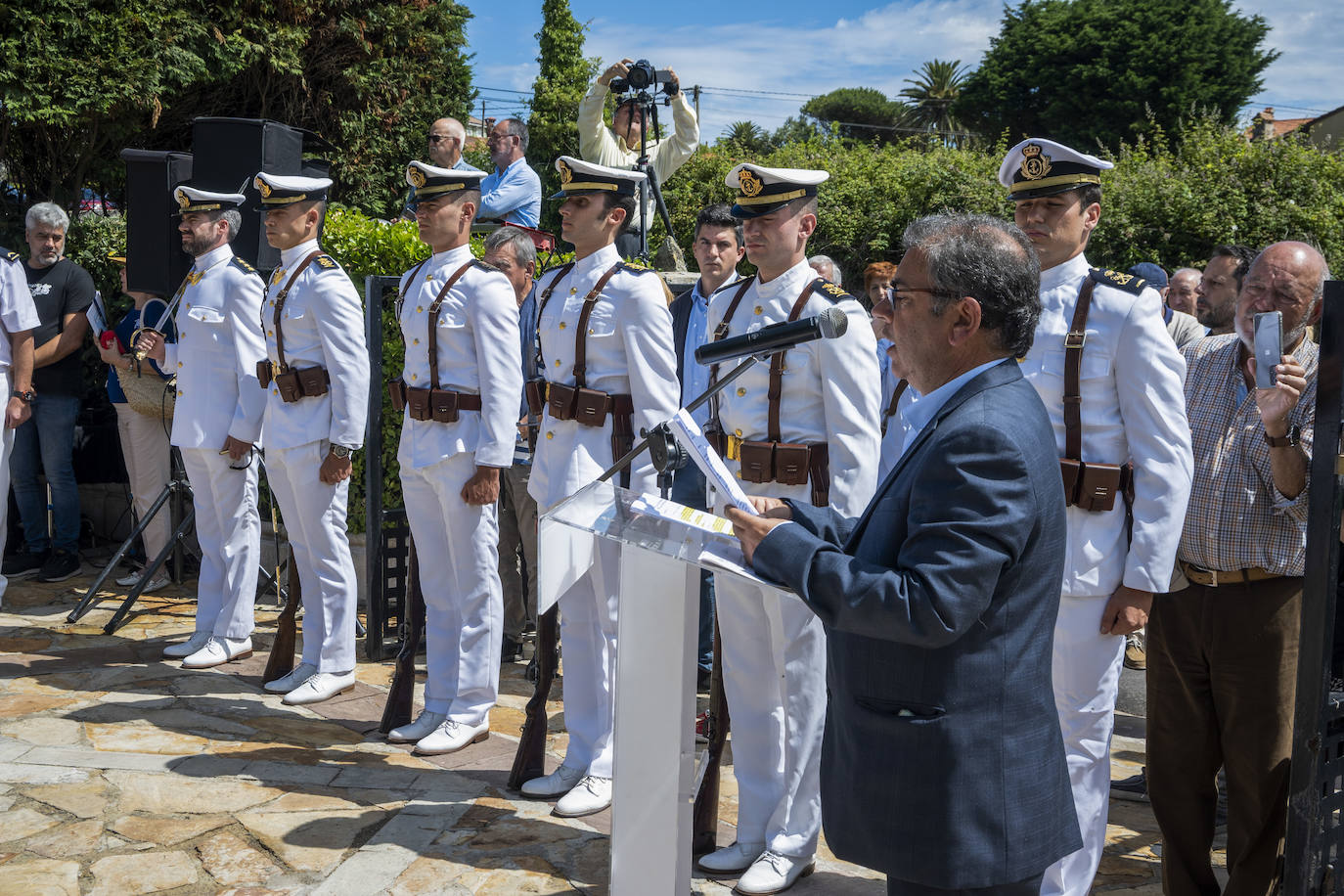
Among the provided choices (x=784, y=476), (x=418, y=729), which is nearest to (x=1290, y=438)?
(x=784, y=476)

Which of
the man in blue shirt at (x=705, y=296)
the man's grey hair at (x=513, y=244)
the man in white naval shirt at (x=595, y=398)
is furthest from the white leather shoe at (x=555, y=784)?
the man's grey hair at (x=513, y=244)

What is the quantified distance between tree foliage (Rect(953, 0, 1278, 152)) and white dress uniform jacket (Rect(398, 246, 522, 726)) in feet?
147

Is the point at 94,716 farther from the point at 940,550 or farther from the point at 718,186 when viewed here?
the point at 718,186

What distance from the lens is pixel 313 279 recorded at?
5.46 meters

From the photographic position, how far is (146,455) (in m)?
8.04

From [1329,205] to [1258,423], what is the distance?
1255 cm

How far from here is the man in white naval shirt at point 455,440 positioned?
4.87m

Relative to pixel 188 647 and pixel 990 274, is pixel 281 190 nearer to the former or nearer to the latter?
pixel 188 647

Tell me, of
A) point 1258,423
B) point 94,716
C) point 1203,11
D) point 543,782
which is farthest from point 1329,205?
point 1203,11

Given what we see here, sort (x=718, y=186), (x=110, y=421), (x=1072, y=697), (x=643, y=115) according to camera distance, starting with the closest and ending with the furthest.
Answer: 1. (x=1072, y=697)
2. (x=643, y=115)
3. (x=110, y=421)
4. (x=718, y=186)

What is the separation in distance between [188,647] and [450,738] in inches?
89.0

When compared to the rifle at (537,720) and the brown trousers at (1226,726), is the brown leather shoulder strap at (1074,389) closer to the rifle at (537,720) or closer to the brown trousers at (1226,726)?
the brown trousers at (1226,726)

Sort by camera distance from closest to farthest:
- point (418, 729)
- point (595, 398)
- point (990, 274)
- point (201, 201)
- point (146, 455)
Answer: point (990, 274), point (595, 398), point (418, 729), point (201, 201), point (146, 455)

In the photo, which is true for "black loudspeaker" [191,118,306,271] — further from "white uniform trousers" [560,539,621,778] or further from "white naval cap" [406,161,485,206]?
"white uniform trousers" [560,539,621,778]
